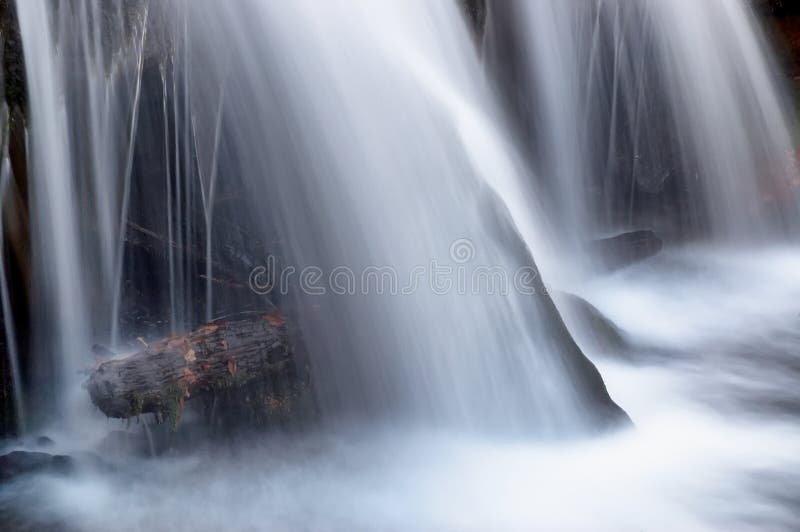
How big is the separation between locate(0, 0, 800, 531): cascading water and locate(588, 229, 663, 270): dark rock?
2.92 m

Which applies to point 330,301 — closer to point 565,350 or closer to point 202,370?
point 202,370

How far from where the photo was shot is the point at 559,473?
4074 mm

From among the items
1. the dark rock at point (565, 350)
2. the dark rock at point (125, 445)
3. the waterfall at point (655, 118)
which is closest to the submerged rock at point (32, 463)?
the dark rock at point (125, 445)

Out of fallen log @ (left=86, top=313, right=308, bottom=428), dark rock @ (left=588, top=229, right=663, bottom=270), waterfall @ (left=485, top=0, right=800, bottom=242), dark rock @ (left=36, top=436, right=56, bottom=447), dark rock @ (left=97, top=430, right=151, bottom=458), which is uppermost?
waterfall @ (left=485, top=0, right=800, bottom=242)

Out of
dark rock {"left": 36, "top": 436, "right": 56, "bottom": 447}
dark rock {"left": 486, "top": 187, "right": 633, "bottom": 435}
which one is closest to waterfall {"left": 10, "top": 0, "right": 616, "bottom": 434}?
dark rock {"left": 486, "top": 187, "right": 633, "bottom": 435}

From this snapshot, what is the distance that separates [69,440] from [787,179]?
9608mm

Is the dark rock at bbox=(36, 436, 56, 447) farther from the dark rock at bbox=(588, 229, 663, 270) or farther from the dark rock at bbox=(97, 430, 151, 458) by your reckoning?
the dark rock at bbox=(588, 229, 663, 270)

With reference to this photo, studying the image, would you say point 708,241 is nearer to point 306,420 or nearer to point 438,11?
point 438,11

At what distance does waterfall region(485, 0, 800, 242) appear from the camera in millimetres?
9234

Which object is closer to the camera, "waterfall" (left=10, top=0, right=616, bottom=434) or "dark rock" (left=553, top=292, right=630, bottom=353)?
"waterfall" (left=10, top=0, right=616, bottom=434)

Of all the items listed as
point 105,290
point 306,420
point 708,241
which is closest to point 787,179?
point 708,241

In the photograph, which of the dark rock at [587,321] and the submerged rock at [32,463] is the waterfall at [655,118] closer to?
the dark rock at [587,321]

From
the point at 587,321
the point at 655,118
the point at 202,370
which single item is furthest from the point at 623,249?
the point at 202,370

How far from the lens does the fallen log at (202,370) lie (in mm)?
4098
